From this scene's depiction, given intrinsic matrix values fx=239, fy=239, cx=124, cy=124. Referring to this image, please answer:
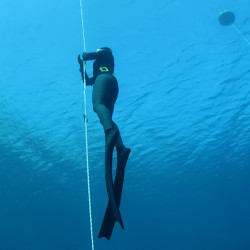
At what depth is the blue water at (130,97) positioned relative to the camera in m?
10.9

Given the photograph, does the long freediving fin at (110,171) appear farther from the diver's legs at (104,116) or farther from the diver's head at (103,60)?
the diver's head at (103,60)

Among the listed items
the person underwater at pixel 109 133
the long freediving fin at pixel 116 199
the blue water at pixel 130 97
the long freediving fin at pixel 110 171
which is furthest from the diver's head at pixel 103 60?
the blue water at pixel 130 97

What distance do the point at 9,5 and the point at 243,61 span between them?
491 inches

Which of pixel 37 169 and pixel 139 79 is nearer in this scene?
pixel 139 79

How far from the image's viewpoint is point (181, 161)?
30.1m

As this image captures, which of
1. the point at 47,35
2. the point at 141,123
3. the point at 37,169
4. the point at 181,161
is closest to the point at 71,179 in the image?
the point at 37,169

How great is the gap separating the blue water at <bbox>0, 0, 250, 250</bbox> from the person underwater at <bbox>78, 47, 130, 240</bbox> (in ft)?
21.2

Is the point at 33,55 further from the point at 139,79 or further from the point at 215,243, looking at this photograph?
the point at 215,243

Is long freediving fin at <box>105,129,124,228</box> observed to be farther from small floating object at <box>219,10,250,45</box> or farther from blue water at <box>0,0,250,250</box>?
small floating object at <box>219,10,250,45</box>

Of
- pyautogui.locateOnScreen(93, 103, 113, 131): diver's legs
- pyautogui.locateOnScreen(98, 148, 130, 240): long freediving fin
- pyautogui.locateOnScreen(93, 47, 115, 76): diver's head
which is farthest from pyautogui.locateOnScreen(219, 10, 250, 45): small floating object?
pyautogui.locateOnScreen(98, 148, 130, 240): long freediving fin

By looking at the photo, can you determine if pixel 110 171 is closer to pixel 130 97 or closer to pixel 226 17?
pixel 226 17

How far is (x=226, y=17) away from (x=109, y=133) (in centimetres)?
1068

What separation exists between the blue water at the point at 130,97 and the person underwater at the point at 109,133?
21.2 ft

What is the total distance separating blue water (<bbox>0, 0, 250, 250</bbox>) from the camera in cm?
1091
